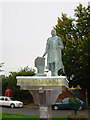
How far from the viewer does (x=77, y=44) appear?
1992cm

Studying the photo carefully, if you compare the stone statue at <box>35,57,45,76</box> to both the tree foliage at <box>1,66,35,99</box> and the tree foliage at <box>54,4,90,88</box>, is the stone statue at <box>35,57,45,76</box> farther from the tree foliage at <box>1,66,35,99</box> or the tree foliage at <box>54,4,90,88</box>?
the tree foliage at <box>1,66,35,99</box>

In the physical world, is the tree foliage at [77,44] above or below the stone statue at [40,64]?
above

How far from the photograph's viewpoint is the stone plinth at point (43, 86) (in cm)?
698

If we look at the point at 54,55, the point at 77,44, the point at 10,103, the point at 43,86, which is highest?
the point at 77,44

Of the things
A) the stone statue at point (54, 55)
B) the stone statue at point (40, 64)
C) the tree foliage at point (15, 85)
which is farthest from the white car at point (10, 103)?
the stone statue at point (40, 64)

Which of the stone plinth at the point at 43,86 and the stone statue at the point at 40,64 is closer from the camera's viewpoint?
the stone plinth at the point at 43,86

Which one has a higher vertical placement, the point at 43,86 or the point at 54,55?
the point at 54,55

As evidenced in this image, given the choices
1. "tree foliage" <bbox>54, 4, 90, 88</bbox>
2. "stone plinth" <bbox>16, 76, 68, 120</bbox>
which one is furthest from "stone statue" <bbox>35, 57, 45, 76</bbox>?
"tree foliage" <bbox>54, 4, 90, 88</bbox>

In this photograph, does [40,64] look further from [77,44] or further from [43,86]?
[77,44]

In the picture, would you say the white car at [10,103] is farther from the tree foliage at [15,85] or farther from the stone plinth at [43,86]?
the stone plinth at [43,86]

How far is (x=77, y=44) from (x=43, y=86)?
43.8 ft

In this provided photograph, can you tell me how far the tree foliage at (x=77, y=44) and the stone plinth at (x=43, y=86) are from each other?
12107mm

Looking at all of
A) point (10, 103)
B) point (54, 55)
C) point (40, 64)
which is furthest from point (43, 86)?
point (10, 103)

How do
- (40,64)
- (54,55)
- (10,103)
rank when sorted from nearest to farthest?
(40,64), (54,55), (10,103)
